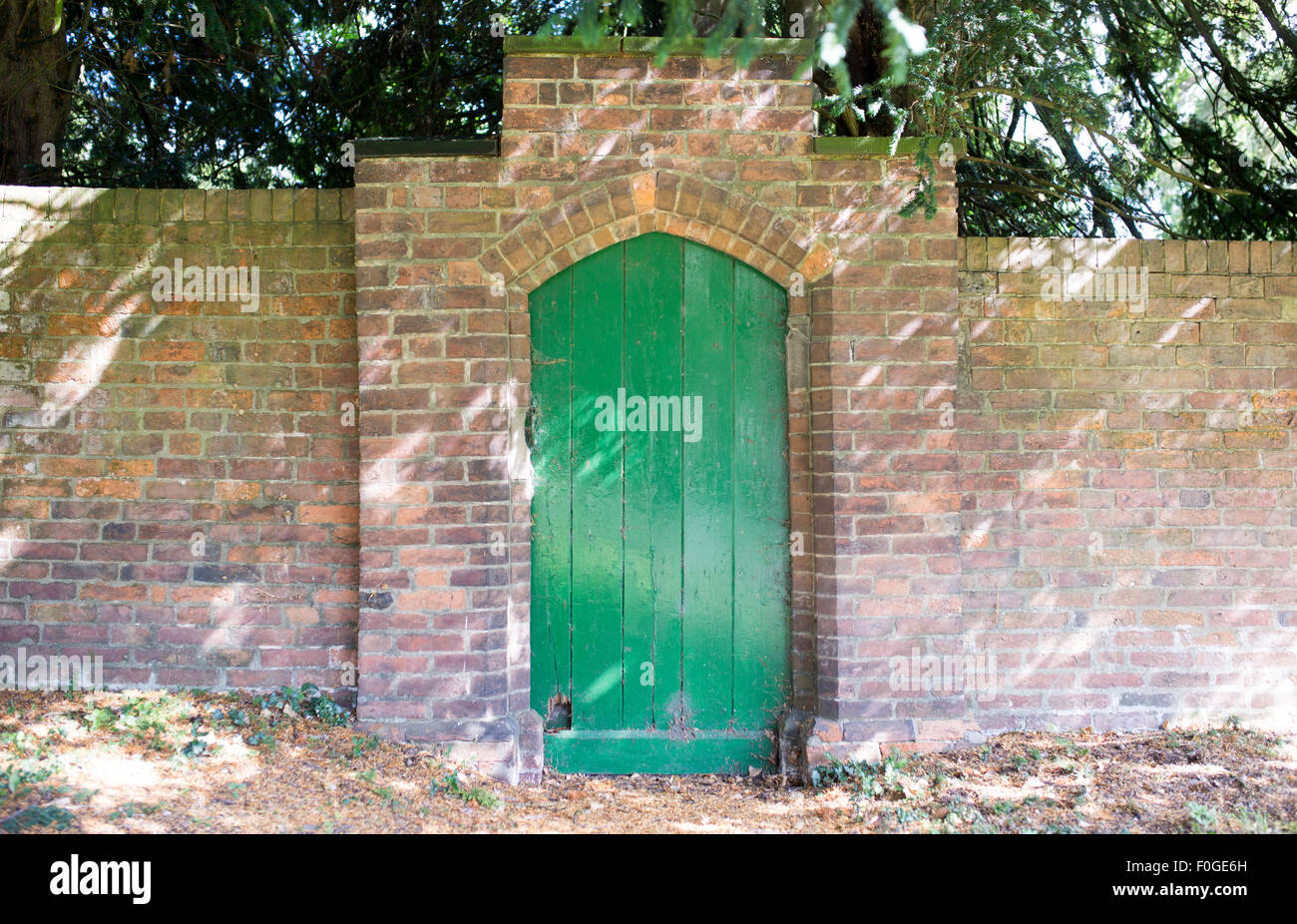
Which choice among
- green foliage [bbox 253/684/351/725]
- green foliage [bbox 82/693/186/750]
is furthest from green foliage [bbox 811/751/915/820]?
green foliage [bbox 82/693/186/750]

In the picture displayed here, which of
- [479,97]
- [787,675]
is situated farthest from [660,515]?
[479,97]

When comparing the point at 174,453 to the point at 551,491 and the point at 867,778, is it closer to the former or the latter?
the point at 551,491

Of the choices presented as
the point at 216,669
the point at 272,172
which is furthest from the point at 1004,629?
the point at 272,172

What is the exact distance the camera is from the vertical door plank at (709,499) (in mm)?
3934

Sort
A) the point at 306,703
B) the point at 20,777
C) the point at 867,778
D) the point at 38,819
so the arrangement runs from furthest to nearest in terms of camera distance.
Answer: the point at 306,703
the point at 867,778
the point at 20,777
the point at 38,819

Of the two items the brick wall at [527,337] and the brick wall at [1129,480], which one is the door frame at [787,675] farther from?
the brick wall at [1129,480]

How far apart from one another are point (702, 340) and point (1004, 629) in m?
1.96

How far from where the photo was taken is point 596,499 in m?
3.94

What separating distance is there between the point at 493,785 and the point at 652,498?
4.50 ft

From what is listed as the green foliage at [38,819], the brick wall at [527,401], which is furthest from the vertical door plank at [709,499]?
the green foliage at [38,819]

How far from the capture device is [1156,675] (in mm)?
4188

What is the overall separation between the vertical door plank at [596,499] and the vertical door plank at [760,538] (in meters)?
0.54

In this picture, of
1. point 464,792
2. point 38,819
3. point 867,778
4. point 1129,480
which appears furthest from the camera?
point 1129,480

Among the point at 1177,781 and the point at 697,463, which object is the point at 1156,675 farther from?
the point at 697,463
